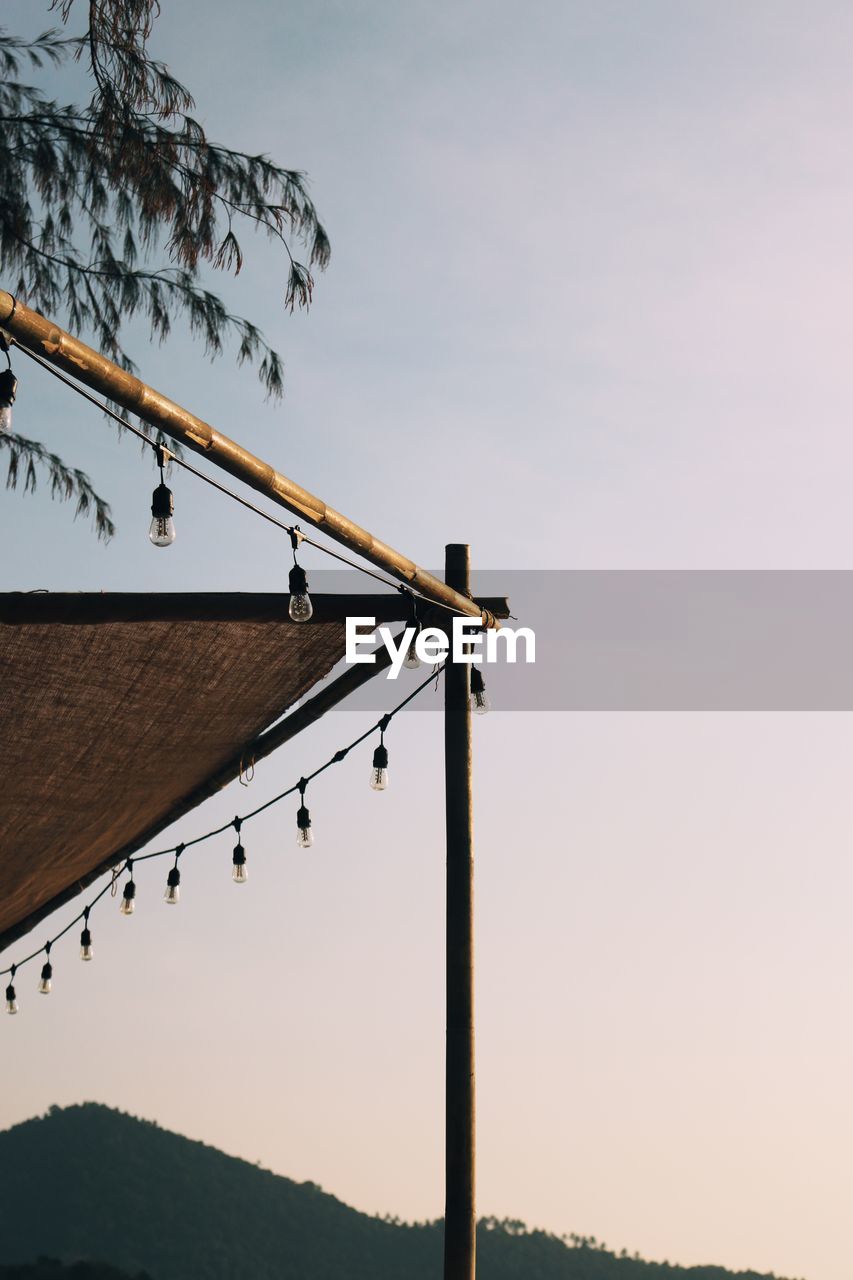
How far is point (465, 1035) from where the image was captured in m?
4.03

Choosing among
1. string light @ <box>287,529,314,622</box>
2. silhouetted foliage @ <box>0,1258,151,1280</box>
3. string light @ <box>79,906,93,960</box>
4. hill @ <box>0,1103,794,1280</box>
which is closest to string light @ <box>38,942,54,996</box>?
string light @ <box>79,906,93,960</box>

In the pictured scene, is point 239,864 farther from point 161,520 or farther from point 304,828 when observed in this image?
point 161,520

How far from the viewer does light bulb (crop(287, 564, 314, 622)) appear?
3311 millimetres

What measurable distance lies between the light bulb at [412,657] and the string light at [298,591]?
0.78 meters

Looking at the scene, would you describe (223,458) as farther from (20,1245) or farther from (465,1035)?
(20,1245)

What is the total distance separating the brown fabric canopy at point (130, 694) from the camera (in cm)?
356

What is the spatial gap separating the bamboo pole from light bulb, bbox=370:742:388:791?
1.87 feet

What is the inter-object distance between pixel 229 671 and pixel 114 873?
2.49m

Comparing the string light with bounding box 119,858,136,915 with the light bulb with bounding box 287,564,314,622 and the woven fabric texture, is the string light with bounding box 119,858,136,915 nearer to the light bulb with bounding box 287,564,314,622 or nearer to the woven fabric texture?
the woven fabric texture

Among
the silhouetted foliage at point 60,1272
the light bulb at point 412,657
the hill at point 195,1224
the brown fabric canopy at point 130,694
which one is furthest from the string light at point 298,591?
the hill at point 195,1224

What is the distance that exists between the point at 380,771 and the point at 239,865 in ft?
3.47

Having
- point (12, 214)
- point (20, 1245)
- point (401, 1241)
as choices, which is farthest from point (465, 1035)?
point (20, 1245)

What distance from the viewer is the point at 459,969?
4.07m

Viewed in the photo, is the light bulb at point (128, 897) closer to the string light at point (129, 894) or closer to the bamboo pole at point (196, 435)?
the string light at point (129, 894)
